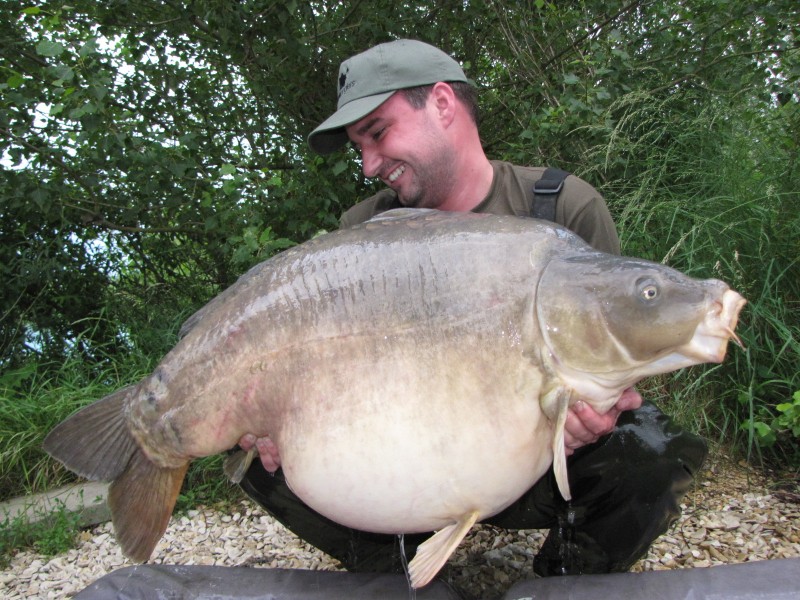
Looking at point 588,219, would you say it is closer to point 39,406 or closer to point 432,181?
point 432,181

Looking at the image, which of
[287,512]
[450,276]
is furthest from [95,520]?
[450,276]

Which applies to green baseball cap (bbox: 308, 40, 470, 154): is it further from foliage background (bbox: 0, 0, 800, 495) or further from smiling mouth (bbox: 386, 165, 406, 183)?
foliage background (bbox: 0, 0, 800, 495)


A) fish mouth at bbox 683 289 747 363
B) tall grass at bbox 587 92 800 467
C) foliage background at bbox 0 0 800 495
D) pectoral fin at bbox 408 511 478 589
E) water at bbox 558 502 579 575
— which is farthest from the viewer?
foliage background at bbox 0 0 800 495

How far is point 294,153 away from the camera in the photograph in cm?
370

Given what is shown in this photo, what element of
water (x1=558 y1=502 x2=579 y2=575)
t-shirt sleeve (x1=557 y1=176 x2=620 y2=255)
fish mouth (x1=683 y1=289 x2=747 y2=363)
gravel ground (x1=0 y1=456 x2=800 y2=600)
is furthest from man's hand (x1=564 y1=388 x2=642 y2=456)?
gravel ground (x1=0 y1=456 x2=800 y2=600)

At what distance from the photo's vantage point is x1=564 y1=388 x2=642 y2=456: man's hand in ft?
4.27

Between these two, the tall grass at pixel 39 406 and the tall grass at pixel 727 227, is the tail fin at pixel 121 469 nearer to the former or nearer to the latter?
the tall grass at pixel 39 406

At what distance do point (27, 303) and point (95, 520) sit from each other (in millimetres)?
1796

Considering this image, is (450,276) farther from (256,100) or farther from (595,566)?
(256,100)

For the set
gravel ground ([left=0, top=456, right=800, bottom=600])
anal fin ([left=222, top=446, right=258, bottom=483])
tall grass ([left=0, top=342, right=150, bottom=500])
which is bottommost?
gravel ground ([left=0, top=456, right=800, bottom=600])

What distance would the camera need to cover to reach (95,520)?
251cm

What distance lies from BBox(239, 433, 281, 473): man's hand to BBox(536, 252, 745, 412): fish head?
2.08 feet

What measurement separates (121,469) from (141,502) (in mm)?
82

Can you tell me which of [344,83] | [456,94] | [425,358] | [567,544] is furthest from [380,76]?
[567,544]
